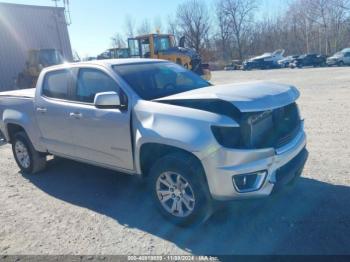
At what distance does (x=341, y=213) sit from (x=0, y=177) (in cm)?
559

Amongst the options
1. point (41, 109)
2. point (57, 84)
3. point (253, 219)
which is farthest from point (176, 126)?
point (41, 109)

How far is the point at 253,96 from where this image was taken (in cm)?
326

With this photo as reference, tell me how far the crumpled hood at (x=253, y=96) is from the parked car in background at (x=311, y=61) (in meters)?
32.1

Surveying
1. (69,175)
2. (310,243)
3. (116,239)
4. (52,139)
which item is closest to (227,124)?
(310,243)

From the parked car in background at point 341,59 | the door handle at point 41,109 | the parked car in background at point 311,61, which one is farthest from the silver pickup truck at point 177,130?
the parked car in background at point 311,61

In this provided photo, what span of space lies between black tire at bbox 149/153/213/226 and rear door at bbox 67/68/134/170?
62 cm

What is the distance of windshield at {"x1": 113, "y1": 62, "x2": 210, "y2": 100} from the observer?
4043 millimetres

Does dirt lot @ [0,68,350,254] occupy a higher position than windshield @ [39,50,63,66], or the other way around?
windshield @ [39,50,63,66]

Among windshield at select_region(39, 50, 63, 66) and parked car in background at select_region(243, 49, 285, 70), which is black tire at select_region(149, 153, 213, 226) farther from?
parked car in background at select_region(243, 49, 285, 70)

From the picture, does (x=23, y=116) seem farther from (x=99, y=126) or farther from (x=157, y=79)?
(x=157, y=79)

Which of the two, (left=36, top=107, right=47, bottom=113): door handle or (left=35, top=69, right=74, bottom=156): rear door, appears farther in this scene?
(left=36, top=107, right=47, bottom=113): door handle

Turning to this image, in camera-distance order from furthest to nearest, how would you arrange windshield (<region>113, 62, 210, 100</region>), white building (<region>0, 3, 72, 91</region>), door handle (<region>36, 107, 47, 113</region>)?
white building (<region>0, 3, 72, 91</region>), door handle (<region>36, 107, 47, 113</region>), windshield (<region>113, 62, 210, 100</region>)

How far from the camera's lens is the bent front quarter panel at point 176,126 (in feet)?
10.3

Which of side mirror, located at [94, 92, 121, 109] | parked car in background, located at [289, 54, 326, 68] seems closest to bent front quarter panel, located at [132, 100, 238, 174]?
side mirror, located at [94, 92, 121, 109]
